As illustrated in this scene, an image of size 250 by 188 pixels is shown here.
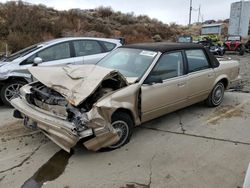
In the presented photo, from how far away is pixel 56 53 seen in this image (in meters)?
6.98

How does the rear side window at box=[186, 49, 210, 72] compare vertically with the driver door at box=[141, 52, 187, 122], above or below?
above

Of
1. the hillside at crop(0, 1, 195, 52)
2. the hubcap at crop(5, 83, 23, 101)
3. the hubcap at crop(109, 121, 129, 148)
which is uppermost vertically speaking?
the hillside at crop(0, 1, 195, 52)

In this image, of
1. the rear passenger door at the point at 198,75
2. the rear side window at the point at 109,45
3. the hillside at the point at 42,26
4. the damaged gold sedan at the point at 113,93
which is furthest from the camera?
the hillside at the point at 42,26

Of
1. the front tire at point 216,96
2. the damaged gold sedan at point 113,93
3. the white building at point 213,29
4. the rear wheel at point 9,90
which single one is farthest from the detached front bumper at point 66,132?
the white building at point 213,29

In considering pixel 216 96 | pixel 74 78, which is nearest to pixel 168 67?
pixel 74 78

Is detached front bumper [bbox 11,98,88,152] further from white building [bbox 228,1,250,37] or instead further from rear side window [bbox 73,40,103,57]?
white building [bbox 228,1,250,37]

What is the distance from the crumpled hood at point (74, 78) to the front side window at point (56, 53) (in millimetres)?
2108

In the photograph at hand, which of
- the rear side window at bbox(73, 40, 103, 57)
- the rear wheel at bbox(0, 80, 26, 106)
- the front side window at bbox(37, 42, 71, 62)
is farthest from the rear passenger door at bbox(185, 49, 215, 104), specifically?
the rear wheel at bbox(0, 80, 26, 106)

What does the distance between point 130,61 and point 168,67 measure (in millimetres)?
721

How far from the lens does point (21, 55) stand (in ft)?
21.8

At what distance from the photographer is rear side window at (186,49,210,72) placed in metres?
5.54

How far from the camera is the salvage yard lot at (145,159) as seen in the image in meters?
3.55

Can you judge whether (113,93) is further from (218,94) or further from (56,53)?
(56,53)

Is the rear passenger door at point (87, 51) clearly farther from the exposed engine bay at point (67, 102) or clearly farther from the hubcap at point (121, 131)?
the hubcap at point (121, 131)
